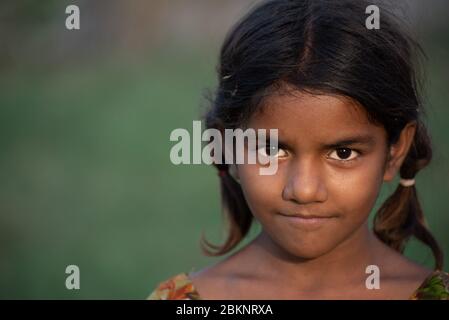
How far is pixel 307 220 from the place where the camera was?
5.53 ft

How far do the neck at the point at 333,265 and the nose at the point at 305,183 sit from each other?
27cm

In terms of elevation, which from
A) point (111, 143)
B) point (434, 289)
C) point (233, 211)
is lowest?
point (434, 289)

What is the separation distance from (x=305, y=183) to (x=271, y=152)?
12cm

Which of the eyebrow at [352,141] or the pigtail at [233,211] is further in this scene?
the pigtail at [233,211]

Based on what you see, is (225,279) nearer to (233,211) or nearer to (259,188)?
(233,211)

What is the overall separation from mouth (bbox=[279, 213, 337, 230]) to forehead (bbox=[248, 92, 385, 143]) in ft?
0.58

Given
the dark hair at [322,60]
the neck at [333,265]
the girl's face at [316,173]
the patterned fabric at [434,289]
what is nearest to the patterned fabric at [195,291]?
the patterned fabric at [434,289]

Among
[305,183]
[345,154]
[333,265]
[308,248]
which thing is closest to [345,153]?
[345,154]

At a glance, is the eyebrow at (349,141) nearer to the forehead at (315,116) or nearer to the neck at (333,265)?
the forehead at (315,116)

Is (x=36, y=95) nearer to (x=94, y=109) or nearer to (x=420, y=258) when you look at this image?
(x=94, y=109)

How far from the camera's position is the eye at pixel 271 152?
65.6 inches

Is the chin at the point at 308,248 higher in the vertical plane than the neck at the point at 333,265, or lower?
higher

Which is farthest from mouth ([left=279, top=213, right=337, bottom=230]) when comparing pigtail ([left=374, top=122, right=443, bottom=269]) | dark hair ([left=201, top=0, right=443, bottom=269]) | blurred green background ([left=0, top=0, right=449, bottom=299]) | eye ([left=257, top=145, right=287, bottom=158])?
blurred green background ([left=0, top=0, right=449, bottom=299])

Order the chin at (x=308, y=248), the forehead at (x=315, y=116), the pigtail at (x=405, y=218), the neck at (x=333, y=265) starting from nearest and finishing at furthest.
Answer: the forehead at (x=315, y=116), the chin at (x=308, y=248), the neck at (x=333, y=265), the pigtail at (x=405, y=218)
